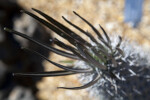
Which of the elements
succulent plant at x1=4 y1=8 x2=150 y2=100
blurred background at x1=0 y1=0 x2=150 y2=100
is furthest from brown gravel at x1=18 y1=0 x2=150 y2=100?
succulent plant at x1=4 y1=8 x2=150 y2=100

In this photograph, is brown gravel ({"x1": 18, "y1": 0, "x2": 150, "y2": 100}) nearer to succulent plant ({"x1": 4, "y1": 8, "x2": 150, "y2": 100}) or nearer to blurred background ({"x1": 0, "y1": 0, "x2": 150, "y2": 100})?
blurred background ({"x1": 0, "y1": 0, "x2": 150, "y2": 100})

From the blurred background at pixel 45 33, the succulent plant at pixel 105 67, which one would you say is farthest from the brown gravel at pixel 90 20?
the succulent plant at pixel 105 67

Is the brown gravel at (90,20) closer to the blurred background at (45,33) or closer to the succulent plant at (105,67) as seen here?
the blurred background at (45,33)

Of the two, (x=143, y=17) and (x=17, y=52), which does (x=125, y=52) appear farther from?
(x=17, y=52)

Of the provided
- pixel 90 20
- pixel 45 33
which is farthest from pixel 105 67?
pixel 45 33

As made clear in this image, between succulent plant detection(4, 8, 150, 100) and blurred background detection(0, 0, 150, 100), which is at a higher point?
blurred background detection(0, 0, 150, 100)

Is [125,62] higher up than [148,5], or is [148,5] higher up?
[148,5]

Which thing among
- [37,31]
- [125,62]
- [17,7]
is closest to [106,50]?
[125,62]
